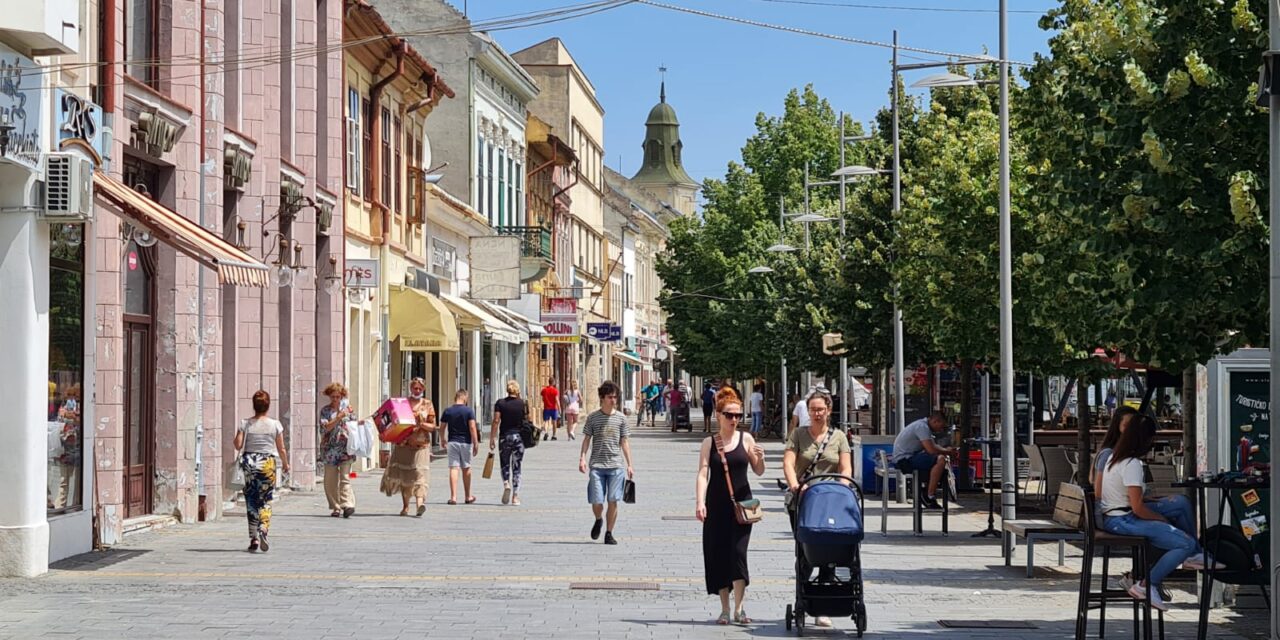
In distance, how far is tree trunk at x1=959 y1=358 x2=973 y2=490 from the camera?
2889 centimetres

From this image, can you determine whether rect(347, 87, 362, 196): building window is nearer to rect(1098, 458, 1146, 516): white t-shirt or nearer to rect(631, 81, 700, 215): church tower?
rect(1098, 458, 1146, 516): white t-shirt

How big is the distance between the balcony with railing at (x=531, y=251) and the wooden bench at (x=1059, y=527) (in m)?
37.7

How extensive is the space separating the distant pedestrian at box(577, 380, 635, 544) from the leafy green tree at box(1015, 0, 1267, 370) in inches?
287

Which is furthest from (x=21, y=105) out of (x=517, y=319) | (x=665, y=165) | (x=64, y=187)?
(x=665, y=165)

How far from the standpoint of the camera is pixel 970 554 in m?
19.8

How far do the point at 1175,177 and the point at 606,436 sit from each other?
884 centimetres

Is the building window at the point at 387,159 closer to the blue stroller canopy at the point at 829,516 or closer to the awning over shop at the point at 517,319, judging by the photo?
the awning over shop at the point at 517,319

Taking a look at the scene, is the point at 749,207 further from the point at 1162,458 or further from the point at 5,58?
the point at 5,58

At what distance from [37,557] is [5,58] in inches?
160

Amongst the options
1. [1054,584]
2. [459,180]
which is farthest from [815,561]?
[459,180]

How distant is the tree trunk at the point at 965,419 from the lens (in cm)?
2889

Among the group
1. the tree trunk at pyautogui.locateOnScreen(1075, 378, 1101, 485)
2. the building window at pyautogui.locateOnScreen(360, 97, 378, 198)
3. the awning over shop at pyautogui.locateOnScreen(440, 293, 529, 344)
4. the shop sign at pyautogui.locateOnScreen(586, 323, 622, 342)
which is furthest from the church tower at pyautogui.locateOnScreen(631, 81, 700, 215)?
the tree trunk at pyautogui.locateOnScreen(1075, 378, 1101, 485)

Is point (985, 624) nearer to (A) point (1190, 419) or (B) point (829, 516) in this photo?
(B) point (829, 516)

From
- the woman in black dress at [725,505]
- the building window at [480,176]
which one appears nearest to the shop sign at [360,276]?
the woman in black dress at [725,505]
